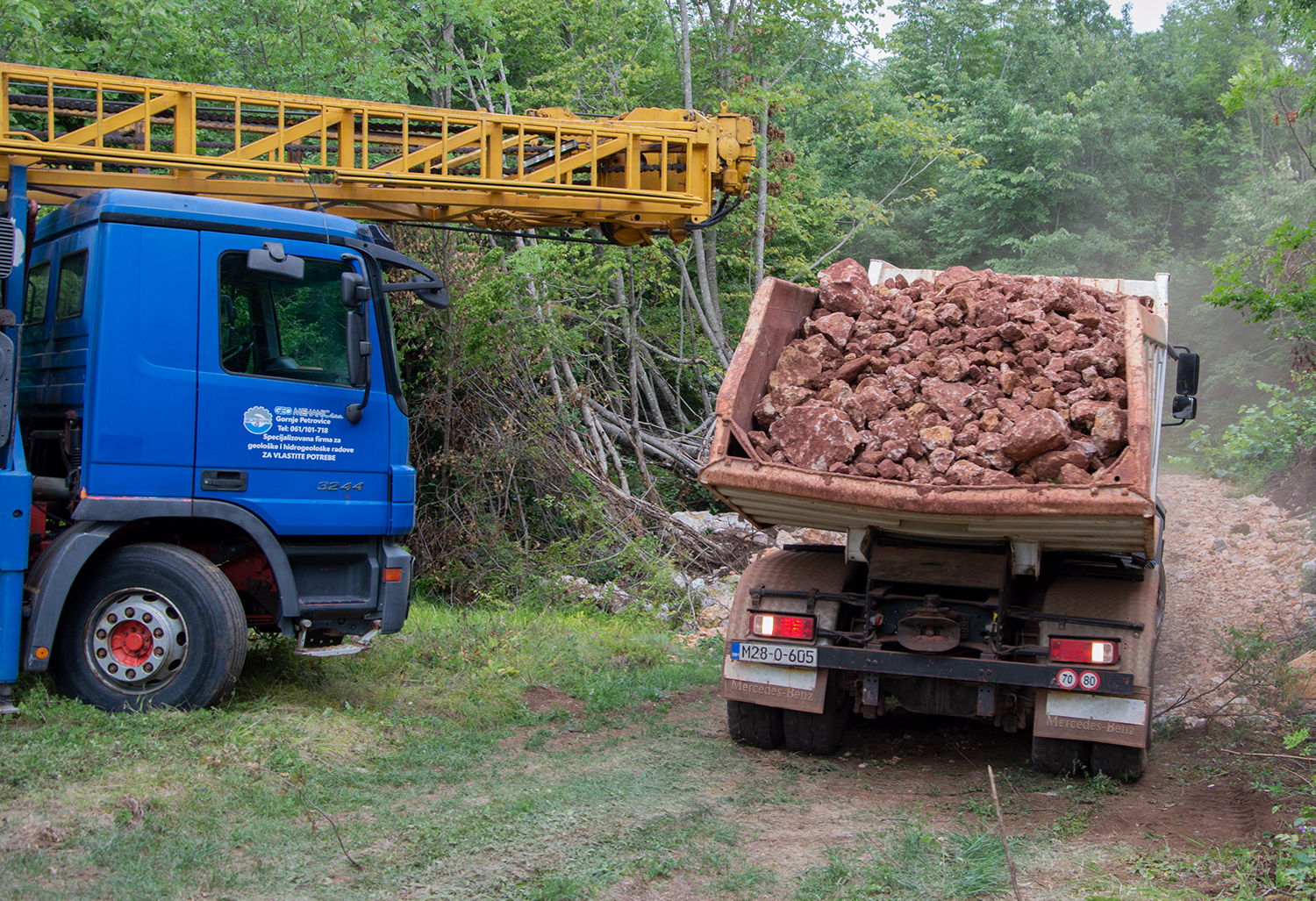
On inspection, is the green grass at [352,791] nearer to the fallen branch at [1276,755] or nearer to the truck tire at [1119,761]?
the truck tire at [1119,761]

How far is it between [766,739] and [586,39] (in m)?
12.6

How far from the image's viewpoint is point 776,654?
19.7 ft

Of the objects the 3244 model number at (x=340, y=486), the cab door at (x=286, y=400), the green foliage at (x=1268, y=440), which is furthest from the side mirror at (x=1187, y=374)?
the green foliage at (x=1268, y=440)

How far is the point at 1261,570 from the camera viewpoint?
1216 cm

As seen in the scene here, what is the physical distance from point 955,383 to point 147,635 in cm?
453

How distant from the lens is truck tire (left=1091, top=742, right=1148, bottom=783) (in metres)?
5.68

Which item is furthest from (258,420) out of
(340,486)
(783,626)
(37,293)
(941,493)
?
(941,493)

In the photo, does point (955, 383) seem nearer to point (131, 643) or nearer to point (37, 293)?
point (131, 643)

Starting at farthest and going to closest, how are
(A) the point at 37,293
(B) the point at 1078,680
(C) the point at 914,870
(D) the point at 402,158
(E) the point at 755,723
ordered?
(D) the point at 402,158 < (A) the point at 37,293 < (E) the point at 755,723 < (B) the point at 1078,680 < (C) the point at 914,870

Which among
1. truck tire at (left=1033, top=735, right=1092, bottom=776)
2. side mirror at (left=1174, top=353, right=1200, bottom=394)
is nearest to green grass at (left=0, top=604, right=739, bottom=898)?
truck tire at (left=1033, top=735, right=1092, bottom=776)

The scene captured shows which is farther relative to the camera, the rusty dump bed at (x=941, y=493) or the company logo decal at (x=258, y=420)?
the company logo decal at (x=258, y=420)

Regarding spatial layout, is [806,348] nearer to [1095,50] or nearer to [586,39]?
[586,39]

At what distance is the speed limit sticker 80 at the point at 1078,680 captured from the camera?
5441 mm

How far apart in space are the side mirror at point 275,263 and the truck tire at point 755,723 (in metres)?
3.46
